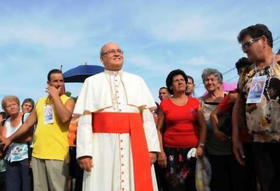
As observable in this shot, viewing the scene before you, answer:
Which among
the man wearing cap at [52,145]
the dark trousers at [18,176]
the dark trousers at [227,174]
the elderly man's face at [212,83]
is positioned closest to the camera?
the dark trousers at [227,174]

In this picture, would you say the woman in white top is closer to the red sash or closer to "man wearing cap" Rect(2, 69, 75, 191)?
"man wearing cap" Rect(2, 69, 75, 191)

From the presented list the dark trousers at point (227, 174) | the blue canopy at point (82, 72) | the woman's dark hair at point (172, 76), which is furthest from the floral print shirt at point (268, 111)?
the blue canopy at point (82, 72)

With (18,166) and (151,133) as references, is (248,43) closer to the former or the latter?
(151,133)

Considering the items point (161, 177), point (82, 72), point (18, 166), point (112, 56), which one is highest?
point (82, 72)

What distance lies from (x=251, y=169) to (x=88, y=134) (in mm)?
1762

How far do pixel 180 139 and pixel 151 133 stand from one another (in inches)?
31.6

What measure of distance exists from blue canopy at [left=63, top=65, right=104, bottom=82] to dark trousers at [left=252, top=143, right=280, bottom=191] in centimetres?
633

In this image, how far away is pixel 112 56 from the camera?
175 inches

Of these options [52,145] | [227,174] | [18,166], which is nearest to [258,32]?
[227,174]

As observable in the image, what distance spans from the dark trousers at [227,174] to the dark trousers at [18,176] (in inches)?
103

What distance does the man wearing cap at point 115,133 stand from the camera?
4059 mm

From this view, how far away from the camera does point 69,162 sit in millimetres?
5055

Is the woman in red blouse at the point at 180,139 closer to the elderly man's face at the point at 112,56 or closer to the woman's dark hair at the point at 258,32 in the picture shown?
the elderly man's face at the point at 112,56

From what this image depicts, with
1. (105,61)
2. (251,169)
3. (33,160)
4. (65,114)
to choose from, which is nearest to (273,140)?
(251,169)
